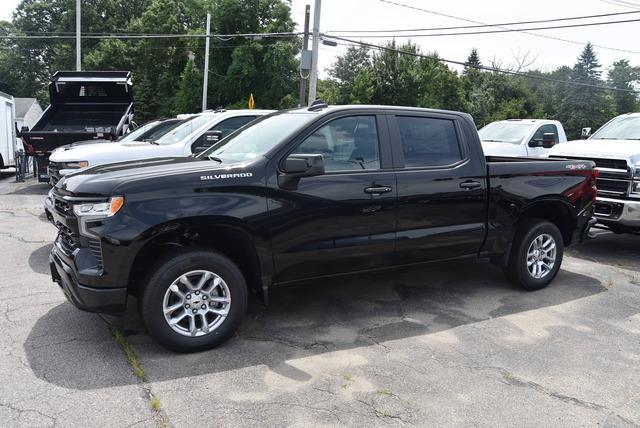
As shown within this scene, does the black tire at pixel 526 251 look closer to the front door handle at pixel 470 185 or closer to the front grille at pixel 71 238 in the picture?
the front door handle at pixel 470 185

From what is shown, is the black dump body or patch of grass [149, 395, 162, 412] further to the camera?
the black dump body

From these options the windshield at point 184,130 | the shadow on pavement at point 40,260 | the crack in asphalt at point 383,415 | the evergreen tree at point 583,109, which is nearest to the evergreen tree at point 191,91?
the windshield at point 184,130

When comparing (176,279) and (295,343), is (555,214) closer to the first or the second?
(295,343)

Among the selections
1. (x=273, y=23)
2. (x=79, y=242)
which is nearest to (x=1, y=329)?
(x=79, y=242)

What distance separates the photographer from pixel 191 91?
122 ft

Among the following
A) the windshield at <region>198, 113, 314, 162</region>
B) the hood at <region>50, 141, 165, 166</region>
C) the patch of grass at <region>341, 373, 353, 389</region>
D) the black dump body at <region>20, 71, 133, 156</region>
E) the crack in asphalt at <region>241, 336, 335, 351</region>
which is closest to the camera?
the patch of grass at <region>341, 373, 353, 389</region>

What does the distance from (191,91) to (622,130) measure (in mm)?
32344

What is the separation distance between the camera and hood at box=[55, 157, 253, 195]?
3.79 metres

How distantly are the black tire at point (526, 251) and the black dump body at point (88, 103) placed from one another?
9414mm

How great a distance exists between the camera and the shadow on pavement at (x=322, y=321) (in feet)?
12.5

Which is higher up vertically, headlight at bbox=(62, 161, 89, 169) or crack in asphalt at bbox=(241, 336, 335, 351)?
headlight at bbox=(62, 161, 89, 169)

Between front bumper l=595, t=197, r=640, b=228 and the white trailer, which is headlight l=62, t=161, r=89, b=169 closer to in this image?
front bumper l=595, t=197, r=640, b=228

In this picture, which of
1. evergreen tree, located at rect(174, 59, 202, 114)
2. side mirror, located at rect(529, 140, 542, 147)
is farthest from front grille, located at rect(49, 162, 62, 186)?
evergreen tree, located at rect(174, 59, 202, 114)

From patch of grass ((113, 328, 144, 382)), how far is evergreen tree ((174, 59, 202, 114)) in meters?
34.5
